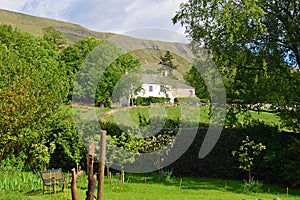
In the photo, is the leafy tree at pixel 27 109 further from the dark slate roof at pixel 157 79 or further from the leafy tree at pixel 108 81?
the leafy tree at pixel 108 81

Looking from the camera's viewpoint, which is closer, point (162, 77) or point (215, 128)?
point (215, 128)

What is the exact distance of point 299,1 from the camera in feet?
42.6

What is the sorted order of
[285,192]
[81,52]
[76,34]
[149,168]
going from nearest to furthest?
[285,192], [149,168], [81,52], [76,34]

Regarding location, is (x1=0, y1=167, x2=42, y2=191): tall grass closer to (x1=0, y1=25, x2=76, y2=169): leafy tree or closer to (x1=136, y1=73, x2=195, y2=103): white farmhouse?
(x1=0, y1=25, x2=76, y2=169): leafy tree

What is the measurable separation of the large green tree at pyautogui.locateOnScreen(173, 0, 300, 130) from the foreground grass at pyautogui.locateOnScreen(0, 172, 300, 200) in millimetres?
3093

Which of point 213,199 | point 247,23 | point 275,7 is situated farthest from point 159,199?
point 275,7

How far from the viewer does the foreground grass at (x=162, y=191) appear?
399 inches

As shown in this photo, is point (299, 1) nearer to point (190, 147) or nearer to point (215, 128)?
point (215, 128)

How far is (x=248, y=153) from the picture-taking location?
44.8ft

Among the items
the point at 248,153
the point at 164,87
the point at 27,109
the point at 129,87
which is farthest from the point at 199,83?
the point at 164,87

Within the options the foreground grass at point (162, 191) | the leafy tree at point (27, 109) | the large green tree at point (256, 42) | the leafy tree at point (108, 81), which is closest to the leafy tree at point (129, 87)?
the leafy tree at point (108, 81)

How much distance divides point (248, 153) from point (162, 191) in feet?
13.0

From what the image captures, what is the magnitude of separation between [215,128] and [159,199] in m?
5.65

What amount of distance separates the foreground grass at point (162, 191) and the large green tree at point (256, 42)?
3.09m
